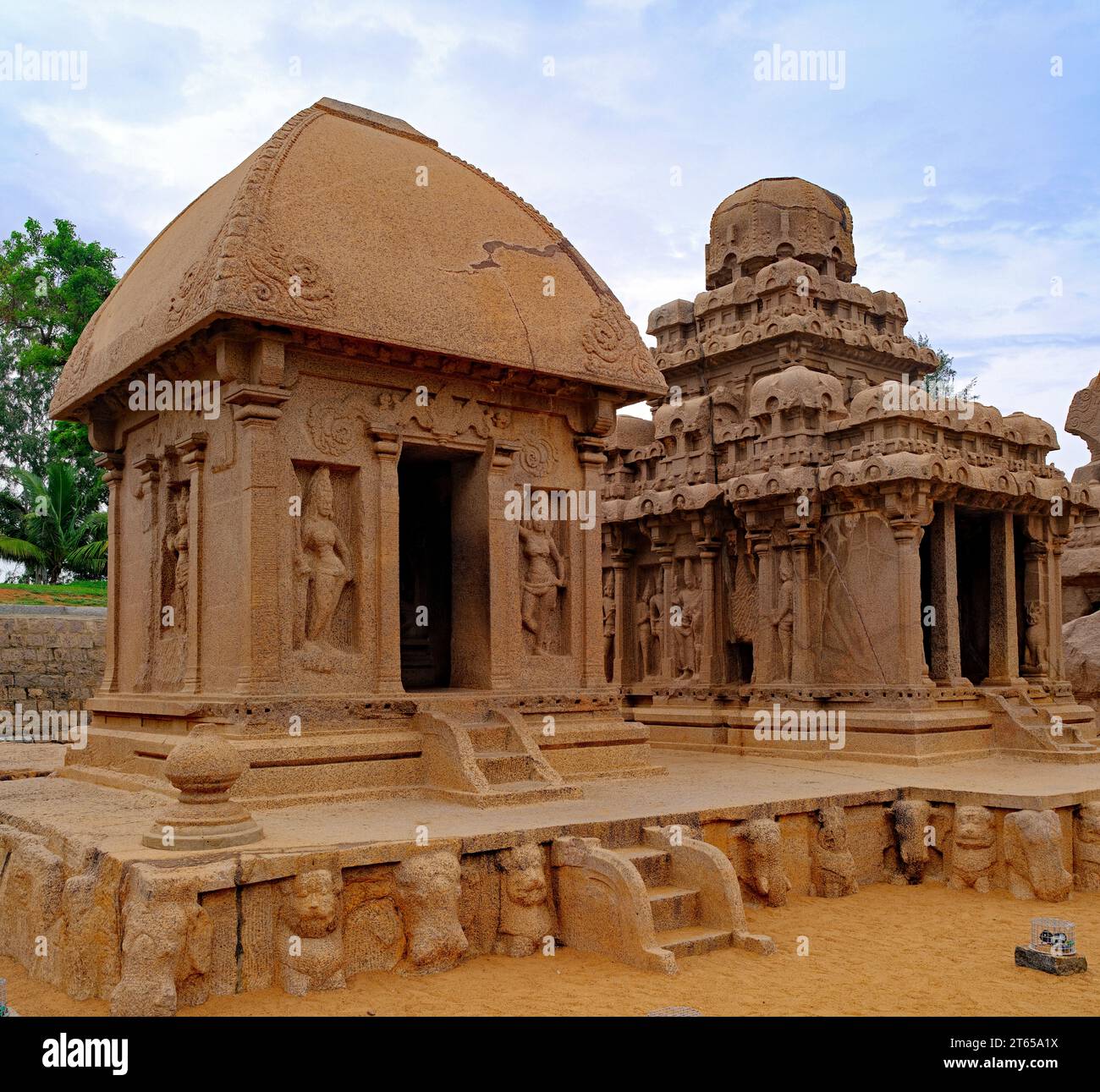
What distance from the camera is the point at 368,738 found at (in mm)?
8695

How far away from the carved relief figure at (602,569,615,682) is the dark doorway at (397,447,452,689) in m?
3.90

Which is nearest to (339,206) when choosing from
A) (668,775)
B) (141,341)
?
(141,341)

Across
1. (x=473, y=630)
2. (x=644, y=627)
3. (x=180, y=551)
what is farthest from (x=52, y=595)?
(x=473, y=630)

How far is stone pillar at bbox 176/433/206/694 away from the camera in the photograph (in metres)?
9.16

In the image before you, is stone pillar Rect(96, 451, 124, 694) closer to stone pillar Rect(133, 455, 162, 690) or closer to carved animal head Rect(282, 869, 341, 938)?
stone pillar Rect(133, 455, 162, 690)

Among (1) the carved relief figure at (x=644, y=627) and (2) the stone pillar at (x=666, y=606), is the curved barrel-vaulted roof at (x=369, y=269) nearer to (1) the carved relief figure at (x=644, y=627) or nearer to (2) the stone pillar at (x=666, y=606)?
(2) the stone pillar at (x=666, y=606)

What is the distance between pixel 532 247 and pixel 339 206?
2085mm

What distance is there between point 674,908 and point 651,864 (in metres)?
0.34

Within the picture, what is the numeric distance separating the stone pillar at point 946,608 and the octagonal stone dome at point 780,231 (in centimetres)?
467

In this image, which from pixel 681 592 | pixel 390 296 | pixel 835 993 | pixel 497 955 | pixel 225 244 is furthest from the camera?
pixel 681 592

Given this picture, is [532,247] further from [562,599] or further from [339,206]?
[562,599]

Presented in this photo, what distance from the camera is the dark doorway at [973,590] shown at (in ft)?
46.4

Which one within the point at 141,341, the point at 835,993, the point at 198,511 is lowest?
the point at 835,993

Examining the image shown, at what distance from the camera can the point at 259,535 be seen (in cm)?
864
